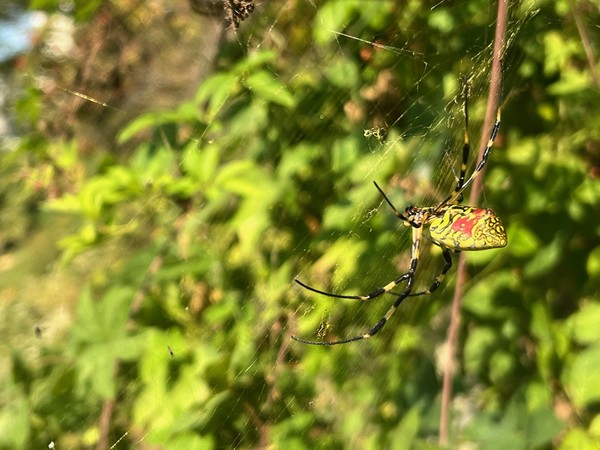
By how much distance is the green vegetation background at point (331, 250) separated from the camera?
92cm

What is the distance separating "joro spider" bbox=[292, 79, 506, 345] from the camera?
0.82m

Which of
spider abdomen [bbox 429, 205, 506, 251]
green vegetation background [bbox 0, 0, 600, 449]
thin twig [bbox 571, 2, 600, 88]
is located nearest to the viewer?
spider abdomen [bbox 429, 205, 506, 251]

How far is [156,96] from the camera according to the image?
337 cm

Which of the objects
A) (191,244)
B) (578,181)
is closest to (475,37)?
(578,181)

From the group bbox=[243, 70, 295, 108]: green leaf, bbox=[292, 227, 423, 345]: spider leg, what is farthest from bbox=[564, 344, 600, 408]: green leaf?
bbox=[243, 70, 295, 108]: green leaf

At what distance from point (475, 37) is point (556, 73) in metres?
0.57

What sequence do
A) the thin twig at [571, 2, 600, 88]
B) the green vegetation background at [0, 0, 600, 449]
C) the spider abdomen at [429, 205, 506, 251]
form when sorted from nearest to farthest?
the spider abdomen at [429, 205, 506, 251], the green vegetation background at [0, 0, 600, 449], the thin twig at [571, 2, 600, 88]

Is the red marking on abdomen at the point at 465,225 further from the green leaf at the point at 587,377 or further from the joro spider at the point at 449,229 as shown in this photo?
the green leaf at the point at 587,377

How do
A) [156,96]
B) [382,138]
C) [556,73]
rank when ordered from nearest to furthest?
1. [382,138]
2. [556,73]
3. [156,96]

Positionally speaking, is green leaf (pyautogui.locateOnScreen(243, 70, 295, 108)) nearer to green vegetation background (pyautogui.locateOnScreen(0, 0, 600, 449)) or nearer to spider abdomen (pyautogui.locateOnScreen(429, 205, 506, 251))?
green vegetation background (pyautogui.locateOnScreen(0, 0, 600, 449))

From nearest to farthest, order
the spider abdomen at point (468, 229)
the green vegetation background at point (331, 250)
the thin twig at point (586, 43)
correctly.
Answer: the spider abdomen at point (468, 229) < the green vegetation background at point (331, 250) < the thin twig at point (586, 43)

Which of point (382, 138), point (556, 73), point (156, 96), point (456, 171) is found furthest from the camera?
point (156, 96)

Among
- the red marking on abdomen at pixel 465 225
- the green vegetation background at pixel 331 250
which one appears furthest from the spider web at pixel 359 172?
the red marking on abdomen at pixel 465 225

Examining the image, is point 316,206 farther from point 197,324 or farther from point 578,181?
point 578,181
